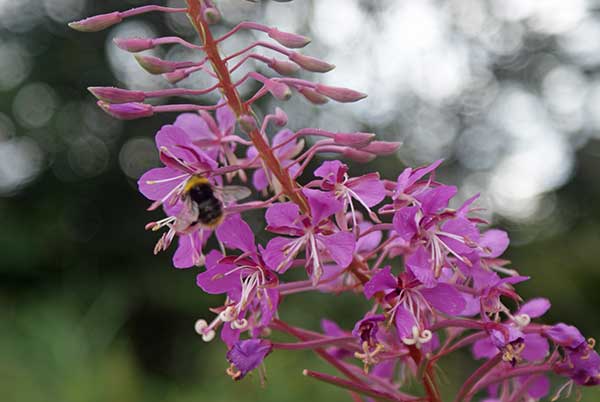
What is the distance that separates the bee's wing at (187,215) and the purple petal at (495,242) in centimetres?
86

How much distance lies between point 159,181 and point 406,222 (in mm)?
773

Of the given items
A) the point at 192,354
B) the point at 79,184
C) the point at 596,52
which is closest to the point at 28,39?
the point at 79,184

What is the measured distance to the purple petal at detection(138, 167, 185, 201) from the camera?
6.18ft

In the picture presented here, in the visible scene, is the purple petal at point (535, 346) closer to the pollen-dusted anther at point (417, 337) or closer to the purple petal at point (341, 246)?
the pollen-dusted anther at point (417, 337)

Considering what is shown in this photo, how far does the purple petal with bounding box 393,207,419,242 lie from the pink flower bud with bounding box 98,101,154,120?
2.67 ft

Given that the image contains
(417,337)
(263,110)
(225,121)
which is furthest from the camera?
(263,110)

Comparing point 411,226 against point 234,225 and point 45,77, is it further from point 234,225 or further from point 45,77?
point 45,77

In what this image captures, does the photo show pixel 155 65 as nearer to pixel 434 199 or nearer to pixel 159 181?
pixel 159 181

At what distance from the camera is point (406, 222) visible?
1650 mm

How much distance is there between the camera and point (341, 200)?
1724 millimetres

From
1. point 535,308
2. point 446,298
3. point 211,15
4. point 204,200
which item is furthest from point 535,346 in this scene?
point 211,15

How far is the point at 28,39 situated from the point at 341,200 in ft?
51.4

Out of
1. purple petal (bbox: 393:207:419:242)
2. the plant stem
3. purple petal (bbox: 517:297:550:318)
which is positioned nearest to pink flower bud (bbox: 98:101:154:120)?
the plant stem

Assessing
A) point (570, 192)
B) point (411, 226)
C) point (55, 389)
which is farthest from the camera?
point (570, 192)
